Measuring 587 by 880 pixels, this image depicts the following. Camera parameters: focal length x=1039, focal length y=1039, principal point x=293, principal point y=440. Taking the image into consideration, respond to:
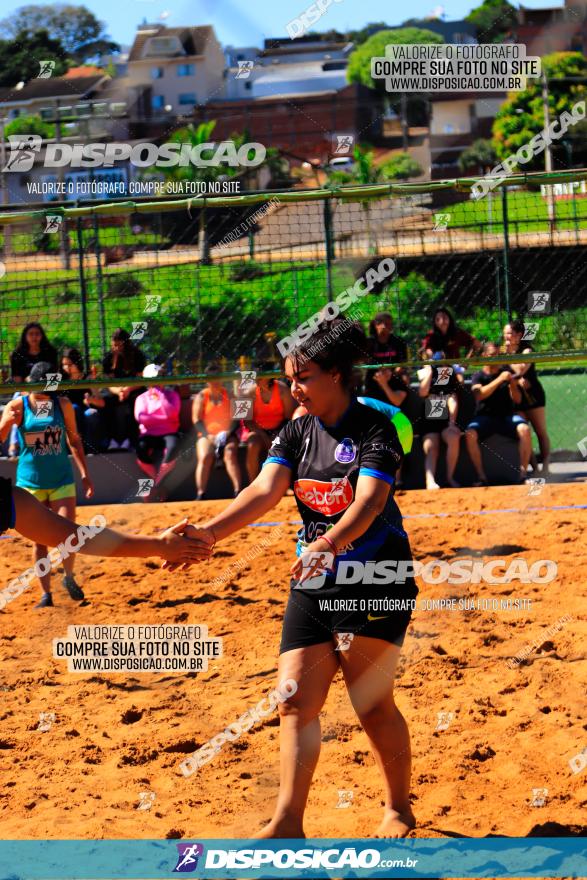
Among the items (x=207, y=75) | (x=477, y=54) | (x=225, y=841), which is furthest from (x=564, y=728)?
(x=207, y=75)

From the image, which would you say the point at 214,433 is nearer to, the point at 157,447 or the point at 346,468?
the point at 157,447

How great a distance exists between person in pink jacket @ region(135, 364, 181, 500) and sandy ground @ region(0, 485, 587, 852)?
2.38 meters

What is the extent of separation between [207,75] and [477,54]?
54.5 meters

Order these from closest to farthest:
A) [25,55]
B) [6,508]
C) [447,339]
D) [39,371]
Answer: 1. [6,508]
2. [39,371]
3. [447,339]
4. [25,55]

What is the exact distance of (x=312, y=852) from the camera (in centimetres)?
419

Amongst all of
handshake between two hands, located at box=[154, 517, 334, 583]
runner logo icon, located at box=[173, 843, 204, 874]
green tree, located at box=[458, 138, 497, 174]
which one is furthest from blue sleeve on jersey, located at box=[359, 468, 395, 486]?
green tree, located at box=[458, 138, 497, 174]

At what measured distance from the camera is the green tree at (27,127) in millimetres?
50375

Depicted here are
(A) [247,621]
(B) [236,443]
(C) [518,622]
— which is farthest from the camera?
(B) [236,443]

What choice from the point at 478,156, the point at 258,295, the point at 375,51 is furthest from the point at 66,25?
the point at 258,295

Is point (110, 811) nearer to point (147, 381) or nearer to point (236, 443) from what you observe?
point (147, 381)

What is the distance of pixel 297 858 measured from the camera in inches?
161

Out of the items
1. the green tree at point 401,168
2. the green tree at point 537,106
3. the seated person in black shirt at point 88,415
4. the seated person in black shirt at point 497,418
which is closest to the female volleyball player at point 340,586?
the seated person in black shirt at point 497,418

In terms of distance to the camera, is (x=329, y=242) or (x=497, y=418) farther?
(x=329, y=242)

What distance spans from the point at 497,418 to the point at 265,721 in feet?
19.6
